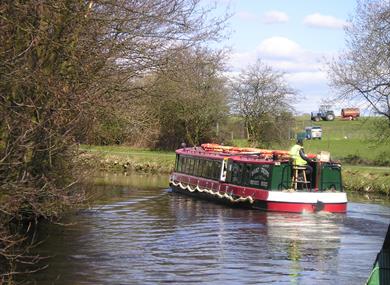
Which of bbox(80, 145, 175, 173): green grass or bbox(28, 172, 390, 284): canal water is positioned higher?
bbox(80, 145, 175, 173): green grass

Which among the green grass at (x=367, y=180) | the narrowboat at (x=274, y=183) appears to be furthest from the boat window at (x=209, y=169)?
the green grass at (x=367, y=180)

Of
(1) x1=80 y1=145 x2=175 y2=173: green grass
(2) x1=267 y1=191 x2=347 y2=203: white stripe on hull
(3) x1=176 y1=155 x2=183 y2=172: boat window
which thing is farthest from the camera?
(1) x1=80 y1=145 x2=175 y2=173: green grass

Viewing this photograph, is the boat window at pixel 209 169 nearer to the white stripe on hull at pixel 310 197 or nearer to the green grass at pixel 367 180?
the white stripe on hull at pixel 310 197

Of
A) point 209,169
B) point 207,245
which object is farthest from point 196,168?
point 207,245

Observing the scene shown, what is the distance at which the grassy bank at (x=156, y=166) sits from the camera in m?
31.7

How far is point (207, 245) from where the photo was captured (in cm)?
1658

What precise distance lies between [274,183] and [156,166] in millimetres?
20865

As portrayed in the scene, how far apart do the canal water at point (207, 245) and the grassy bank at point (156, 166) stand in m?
2.21

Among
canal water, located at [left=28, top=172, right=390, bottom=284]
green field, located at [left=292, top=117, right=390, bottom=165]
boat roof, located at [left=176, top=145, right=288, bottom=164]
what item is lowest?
canal water, located at [left=28, top=172, right=390, bottom=284]

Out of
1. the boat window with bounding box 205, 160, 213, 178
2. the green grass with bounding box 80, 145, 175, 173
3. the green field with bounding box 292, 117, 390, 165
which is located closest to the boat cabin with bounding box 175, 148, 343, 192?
the boat window with bounding box 205, 160, 213, 178

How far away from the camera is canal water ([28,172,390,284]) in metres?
12.9

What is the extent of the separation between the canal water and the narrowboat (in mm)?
566

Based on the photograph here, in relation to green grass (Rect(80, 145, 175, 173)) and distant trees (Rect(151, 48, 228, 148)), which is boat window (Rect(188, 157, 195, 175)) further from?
green grass (Rect(80, 145, 175, 173))

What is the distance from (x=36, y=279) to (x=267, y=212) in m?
12.5
